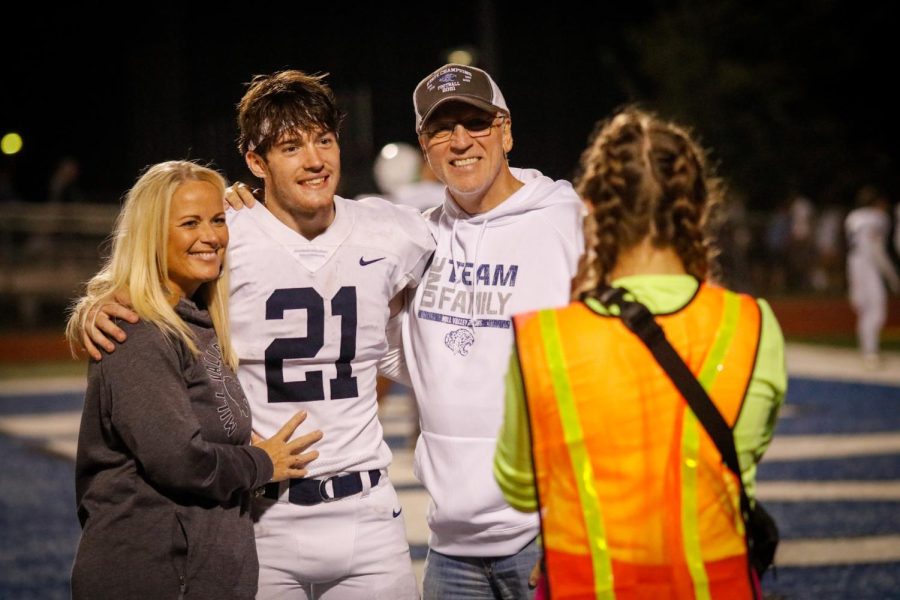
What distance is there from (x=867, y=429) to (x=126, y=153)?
29.1 meters

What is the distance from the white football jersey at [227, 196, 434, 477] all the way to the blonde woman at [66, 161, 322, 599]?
134mm

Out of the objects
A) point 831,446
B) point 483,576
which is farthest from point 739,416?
point 831,446

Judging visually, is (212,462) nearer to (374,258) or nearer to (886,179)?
(374,258)

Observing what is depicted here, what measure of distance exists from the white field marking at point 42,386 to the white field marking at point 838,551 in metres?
10.5

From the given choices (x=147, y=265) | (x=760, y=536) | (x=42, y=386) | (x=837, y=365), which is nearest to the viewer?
Result: (x=760, y=536)

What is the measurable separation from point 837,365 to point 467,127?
43.9ft

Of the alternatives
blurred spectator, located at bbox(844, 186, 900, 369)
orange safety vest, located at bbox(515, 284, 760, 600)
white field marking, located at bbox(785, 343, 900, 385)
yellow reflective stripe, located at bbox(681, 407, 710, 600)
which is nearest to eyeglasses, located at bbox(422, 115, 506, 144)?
orange safety vest, located at bbox(515, 284, 760, 600)

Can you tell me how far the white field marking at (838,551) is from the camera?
6.66 metres

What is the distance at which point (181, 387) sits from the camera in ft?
10.1

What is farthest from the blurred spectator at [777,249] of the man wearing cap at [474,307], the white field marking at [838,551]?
the man wearing cap at [474,307]

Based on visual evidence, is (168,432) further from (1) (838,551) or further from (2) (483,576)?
(1) (838,551)

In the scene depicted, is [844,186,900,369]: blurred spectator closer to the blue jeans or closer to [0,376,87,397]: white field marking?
[0,376,87,397]: white field marking

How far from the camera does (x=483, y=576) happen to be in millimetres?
3584

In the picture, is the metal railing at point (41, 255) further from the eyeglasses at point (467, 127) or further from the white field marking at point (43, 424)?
the eyeglasses at point (467, 127)
